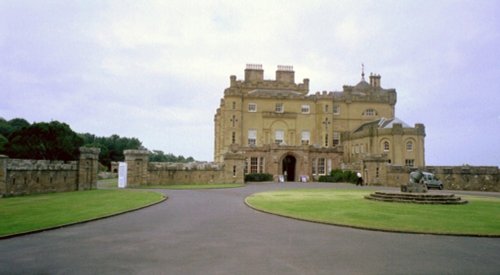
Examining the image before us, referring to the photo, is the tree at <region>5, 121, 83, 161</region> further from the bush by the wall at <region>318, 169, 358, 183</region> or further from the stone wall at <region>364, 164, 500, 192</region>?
the stone wall at <region>364, 164, 500, 192</region>

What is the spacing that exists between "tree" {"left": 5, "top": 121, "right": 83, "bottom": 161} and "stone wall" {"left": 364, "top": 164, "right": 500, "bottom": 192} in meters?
36.9

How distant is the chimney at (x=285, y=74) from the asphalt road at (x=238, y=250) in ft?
185

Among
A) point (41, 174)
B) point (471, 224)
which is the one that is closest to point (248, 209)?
point (471, 224)

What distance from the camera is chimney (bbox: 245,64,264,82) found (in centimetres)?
6725

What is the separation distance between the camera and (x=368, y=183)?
40.8m

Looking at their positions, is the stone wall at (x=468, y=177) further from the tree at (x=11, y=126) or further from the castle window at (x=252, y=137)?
the tree at (x=11, y=126)

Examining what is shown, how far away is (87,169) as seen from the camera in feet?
97.7

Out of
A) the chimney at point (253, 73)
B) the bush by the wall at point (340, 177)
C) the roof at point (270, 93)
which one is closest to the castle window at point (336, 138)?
the roof at point (270, 93)

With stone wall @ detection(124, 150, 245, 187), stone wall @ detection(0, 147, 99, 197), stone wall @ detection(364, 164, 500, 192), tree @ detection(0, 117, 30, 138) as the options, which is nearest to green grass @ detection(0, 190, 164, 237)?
stone wall @ detection(0, 147, 99, 197)

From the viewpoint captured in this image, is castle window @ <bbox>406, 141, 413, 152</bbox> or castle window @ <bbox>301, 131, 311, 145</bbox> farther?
castle window @ <bbox>301, 131, 311, 145</bbox>

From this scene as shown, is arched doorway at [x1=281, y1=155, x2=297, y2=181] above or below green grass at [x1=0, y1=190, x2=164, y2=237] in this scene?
above

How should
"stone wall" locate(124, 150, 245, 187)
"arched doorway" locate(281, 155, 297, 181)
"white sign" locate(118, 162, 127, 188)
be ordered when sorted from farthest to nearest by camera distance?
"arched doorway" locate(281, 155, 297, 181)
"stone wall" locate(124, 150, 245, 187)
"white sign" locate(118, 162, 127, 188)

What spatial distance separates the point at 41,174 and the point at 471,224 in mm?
24067

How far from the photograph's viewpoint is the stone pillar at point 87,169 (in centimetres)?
2928
